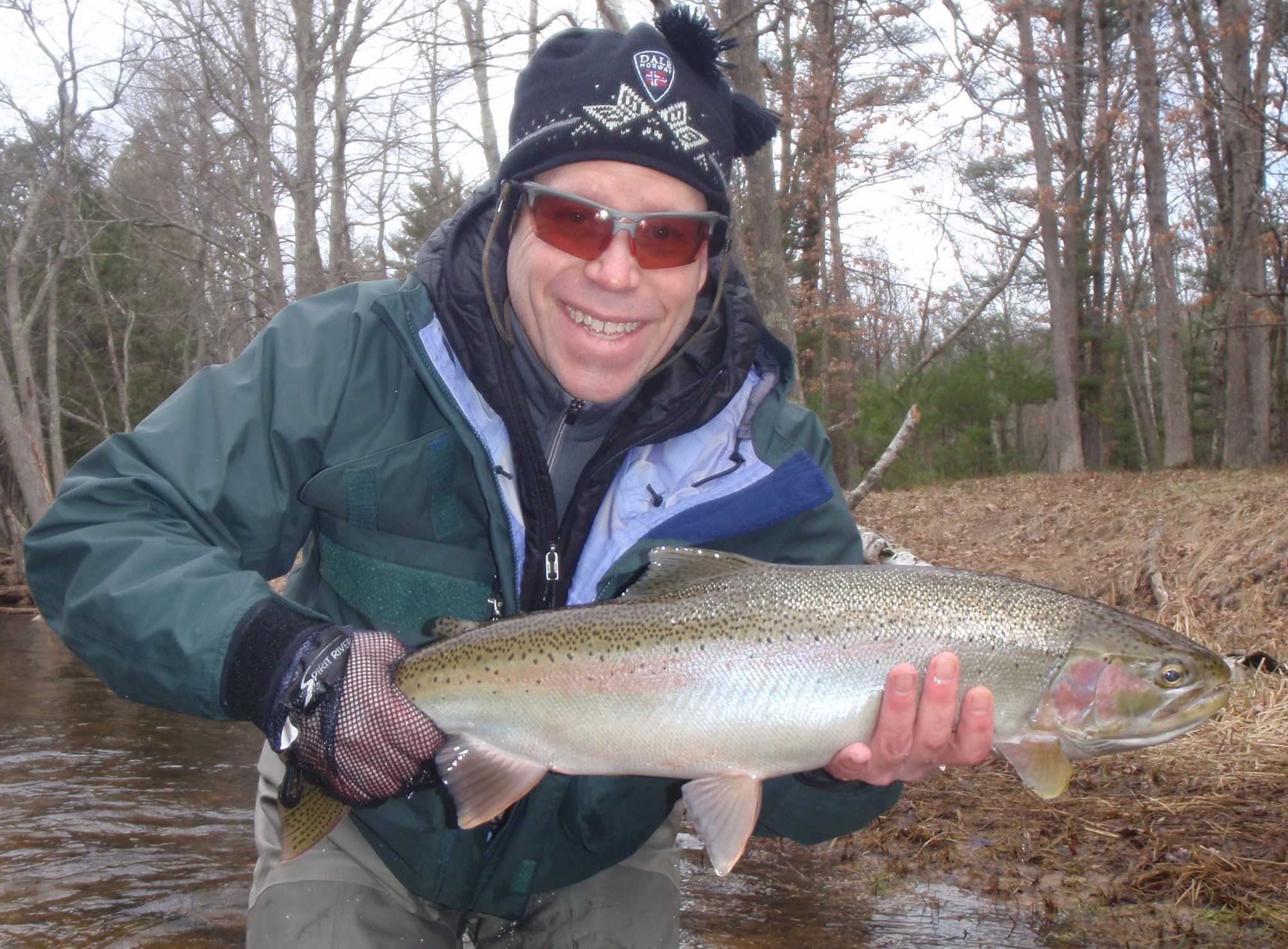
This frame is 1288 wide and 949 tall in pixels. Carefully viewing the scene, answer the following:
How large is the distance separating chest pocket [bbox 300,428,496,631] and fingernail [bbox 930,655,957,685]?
122cm

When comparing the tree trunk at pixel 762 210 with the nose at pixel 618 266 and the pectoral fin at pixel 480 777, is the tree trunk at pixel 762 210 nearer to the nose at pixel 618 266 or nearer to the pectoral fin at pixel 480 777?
the nose at pixel 618 266

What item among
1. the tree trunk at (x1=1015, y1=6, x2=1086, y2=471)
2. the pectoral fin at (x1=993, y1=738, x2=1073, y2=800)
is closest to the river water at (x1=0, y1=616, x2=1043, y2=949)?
the pectoral fin at (x1=993, y1=738, x2=1073, y2=800)

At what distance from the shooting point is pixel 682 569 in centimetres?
268

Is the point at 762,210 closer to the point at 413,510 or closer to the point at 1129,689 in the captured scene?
the point at 413,510

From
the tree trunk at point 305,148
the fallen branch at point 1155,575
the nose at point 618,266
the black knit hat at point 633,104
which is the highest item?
the tree trunk at point 305,148

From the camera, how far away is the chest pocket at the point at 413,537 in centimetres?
286

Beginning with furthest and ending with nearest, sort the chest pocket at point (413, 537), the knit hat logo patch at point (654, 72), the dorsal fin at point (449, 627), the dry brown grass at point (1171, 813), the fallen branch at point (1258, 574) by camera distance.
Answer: the fallen branch at point (1258, 574)
the dry brown grass at point (1171, 813)
the knit hat logo patch at point (654, 72)
the chest pocket at point (413, 537)
the dorsal fin at point (449, 627)

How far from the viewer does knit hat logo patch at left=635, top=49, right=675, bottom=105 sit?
3131mm

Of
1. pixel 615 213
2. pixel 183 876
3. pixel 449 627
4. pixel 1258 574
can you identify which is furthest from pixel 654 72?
pixel 1258 574

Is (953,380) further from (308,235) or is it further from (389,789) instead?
(389,789)

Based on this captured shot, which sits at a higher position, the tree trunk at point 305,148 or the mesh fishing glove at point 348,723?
the tree trunk at point 305,148

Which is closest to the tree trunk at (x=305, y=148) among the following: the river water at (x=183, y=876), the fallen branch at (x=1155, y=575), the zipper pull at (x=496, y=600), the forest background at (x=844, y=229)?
the forest background at (x=844, y=229)

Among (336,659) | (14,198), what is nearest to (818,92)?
(14,198)

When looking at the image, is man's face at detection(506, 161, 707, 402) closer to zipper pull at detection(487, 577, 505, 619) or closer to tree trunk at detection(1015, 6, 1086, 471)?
zipper pull at detection(487, 577, 505, 619)
